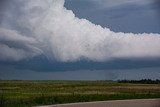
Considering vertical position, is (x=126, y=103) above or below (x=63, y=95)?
below

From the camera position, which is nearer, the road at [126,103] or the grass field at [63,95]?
the road at [126,103]

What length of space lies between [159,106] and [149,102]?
2.55ft

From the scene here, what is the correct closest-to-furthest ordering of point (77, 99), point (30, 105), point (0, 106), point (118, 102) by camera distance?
point (0, 106) < point (30, 105) < point (118, 102) < point (77, 99)

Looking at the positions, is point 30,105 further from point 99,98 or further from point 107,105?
point 99,98

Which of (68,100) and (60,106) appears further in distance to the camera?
(68,100)

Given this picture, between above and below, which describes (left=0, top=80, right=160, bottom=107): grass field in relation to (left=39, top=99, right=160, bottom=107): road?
above

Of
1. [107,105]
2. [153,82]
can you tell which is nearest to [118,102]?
[107,105]

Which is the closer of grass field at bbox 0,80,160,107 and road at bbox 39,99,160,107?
road at bbox 39,99,160,107

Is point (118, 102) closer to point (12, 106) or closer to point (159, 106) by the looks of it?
point (159, 106)

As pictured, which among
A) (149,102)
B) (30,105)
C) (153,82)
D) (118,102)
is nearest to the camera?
(30,105)

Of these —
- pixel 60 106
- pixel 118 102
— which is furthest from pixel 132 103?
pixel 60 106

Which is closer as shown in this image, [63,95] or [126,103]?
[126,103]

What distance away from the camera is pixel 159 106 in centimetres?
2742

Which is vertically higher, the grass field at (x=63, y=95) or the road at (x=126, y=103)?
the grass field at (x=63, y=95)
